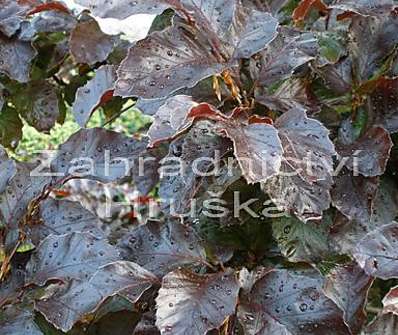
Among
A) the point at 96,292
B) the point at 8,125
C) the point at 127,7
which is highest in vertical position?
the point at 127,7

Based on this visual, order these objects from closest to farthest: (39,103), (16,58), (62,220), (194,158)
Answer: (194,158) < (62,220) < (16,58) < (39,103)

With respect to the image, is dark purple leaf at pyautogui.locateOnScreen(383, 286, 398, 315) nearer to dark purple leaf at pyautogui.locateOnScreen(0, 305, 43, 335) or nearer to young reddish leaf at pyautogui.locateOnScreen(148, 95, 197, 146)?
young reddish leaf at pyautogui.locateOnScreen(148, 95, 197, 146)

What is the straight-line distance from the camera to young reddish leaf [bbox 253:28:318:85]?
98 centimetres

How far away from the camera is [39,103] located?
1.40 meters

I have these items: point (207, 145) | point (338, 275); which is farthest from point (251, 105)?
point (338, 275)

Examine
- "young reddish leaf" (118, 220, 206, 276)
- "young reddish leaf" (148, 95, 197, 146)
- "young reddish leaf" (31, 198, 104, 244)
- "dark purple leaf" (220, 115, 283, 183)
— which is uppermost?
A: "young reddish leaf" (148, 95, 197, 146)

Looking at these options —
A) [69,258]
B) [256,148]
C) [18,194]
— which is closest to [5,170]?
[18,194]

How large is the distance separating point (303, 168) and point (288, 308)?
17 cm

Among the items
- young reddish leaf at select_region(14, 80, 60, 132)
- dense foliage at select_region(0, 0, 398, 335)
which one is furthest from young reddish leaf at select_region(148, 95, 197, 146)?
young reddish leaf at select_region(14, 80, 60, 132)

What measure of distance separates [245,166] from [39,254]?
0.38 m

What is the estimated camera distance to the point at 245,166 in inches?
28.3

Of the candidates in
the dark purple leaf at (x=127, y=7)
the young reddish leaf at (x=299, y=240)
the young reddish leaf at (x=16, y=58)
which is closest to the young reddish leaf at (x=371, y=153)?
the young reddish leaf at (x=299, y=240)

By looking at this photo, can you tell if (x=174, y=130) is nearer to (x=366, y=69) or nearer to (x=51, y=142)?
(x=366, y=69)

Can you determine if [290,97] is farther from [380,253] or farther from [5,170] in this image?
[5,170]
